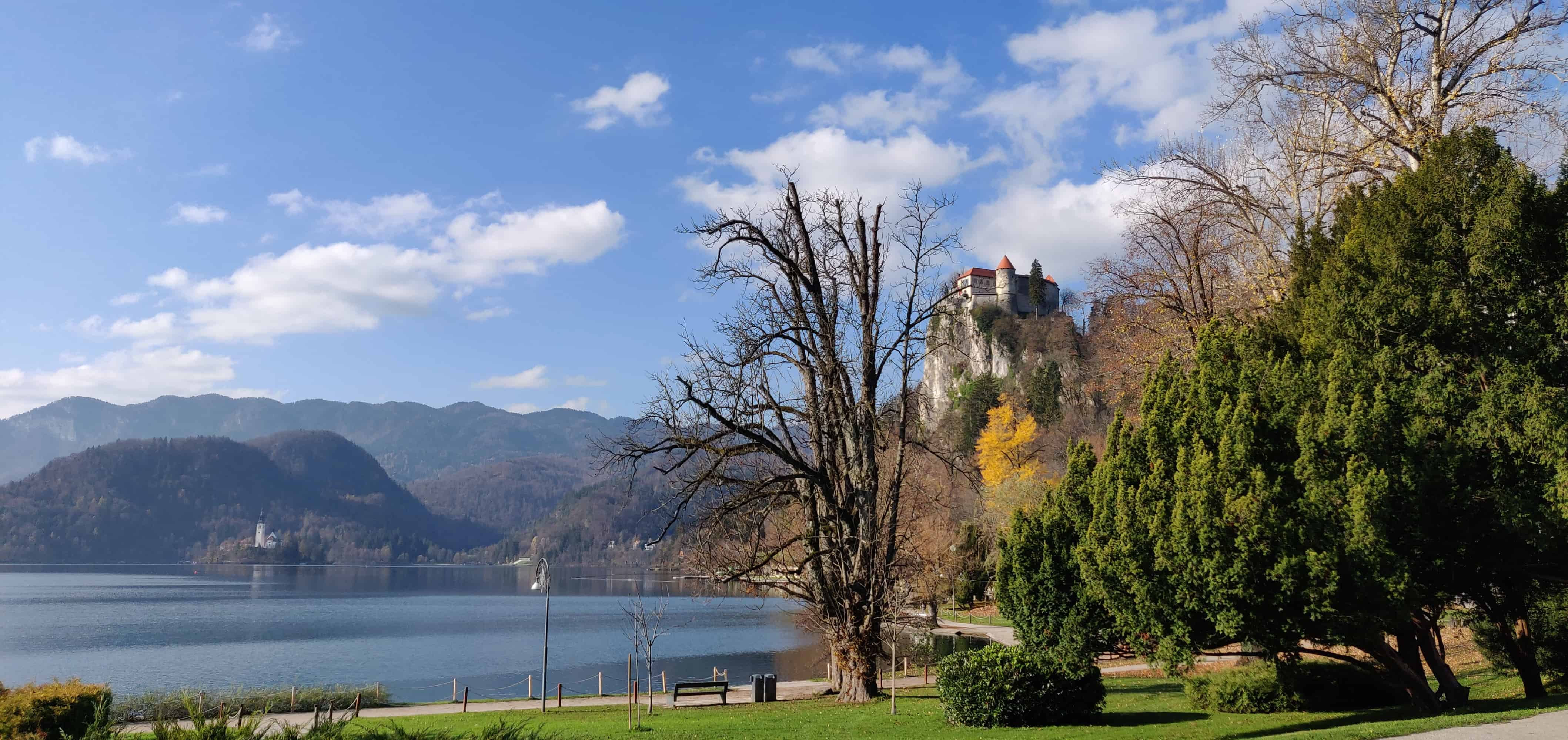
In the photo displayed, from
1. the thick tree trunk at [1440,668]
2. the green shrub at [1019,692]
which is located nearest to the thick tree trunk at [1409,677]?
the thick tree trunk at [1440,668]

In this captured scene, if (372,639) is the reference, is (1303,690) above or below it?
above

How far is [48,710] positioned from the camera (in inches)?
635

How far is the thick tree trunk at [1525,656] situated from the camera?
1498 cm

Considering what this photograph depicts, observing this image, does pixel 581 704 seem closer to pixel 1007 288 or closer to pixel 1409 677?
pixel 1409 677

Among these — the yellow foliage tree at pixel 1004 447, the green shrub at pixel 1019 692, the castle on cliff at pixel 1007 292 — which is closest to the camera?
the green shrub at pixel 1019 692

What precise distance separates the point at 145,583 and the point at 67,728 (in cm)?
15050

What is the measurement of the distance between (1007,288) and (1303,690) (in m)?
120

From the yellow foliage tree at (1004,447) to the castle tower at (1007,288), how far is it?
6022 centimetres

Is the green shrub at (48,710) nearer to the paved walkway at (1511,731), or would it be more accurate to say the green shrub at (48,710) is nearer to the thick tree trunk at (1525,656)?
the paved walkway at (1511,731)

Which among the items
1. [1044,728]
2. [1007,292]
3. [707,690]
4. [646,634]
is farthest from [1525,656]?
[1007,292]

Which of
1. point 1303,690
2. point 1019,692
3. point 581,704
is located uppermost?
point 1019,692

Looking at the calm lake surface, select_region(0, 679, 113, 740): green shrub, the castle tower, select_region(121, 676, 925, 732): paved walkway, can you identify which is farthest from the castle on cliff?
select_region(0, 679, 113, 740): green shrub

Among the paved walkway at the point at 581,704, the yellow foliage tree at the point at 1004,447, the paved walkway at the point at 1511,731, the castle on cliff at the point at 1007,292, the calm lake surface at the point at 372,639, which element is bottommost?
the calm lake surface at the point at 372,639

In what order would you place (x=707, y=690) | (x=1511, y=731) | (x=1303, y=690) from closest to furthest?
(x=1511, y=731) → (x=1303, y=690) → (x=707, y=690)
